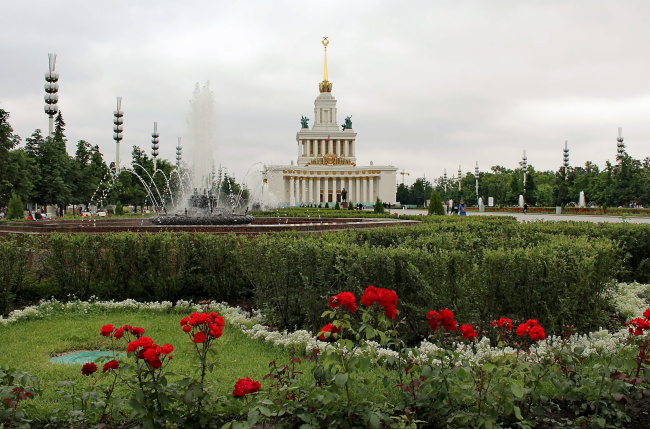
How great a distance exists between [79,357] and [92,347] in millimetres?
361

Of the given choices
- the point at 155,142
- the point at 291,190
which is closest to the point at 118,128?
the point at 155,142

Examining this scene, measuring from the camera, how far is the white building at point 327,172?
85.1 m

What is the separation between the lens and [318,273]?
229 inches

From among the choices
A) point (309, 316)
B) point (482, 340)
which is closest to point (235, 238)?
point (309, 316)

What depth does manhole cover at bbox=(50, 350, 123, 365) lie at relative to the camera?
4.91 metres

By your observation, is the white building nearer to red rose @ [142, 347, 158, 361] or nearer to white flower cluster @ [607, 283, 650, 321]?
white flower cluster @ [607, 283, 650, 321]

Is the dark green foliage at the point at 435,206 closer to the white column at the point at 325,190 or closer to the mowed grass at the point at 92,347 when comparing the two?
the mowed grass at the point at 92,347

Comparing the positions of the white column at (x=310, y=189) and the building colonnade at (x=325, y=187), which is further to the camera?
the white column at (x=310, y=189)

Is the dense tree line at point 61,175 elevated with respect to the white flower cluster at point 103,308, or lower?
elevated

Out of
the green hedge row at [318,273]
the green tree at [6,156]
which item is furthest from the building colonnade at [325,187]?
the green hedge row at [318,273]

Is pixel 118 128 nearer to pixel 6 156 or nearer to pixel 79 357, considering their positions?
pixel 6 156

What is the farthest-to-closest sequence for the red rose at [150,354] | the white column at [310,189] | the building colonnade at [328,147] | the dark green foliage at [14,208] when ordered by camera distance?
the building colonnade at [328,147], the white column at [310,189], the dark green foliage at [14,208], the red rose at [150,354]

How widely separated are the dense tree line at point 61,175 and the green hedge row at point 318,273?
12.8 metres

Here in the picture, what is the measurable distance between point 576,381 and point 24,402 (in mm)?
4118
